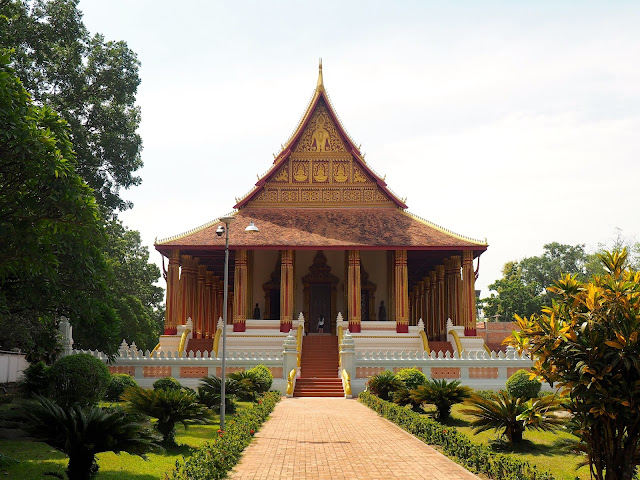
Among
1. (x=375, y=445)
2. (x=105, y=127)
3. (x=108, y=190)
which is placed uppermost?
(x=105, y=127)

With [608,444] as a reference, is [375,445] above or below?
below

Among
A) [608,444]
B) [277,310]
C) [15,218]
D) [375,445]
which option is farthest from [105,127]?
[608,444]

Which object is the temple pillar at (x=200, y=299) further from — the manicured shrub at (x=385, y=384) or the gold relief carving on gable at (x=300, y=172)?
the manicured shrub at (x=385, y=384)

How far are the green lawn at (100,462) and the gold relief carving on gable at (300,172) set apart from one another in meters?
20.9

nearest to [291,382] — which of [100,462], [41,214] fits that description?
[100,462]

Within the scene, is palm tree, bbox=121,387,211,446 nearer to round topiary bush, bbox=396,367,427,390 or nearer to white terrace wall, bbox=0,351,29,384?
round topiary bush, bbox=396,367,427,390

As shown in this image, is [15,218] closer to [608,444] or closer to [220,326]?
[608,444]

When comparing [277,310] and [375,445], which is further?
[277,310]

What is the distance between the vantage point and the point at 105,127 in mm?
26609

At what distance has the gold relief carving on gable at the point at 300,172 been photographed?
1282 inches

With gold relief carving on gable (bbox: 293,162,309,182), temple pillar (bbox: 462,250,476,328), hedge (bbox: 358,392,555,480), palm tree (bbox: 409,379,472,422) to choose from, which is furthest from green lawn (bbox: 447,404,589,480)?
gold relief carving on gable (bbox: 293,162,309,182)

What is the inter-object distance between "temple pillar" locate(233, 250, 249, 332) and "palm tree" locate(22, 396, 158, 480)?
20.2 meters

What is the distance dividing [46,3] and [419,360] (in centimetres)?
1874

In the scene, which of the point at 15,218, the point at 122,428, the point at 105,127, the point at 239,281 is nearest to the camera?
the point at 122,428
